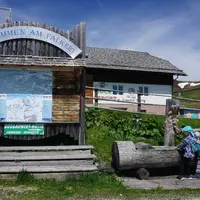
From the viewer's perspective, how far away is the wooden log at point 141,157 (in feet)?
27.4

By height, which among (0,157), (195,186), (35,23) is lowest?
(195,186)

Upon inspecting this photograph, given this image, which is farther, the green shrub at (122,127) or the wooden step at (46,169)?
the green shrub at (122,127)

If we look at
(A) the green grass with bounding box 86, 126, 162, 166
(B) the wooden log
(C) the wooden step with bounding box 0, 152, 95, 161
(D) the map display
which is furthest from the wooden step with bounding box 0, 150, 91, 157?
(D) the map display

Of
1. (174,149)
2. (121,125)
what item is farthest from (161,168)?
(121,125)

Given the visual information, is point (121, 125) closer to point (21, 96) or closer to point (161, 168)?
point (161, 168)

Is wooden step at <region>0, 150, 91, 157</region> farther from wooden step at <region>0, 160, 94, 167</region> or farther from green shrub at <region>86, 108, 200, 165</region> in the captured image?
green shrub at <region>86, 108, 200, 165</region>

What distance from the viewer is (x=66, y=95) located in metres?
9.63

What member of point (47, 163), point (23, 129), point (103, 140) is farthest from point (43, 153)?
point (103, 140)

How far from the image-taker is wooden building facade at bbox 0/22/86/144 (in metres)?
9.33

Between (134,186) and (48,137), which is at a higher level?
(48,137)

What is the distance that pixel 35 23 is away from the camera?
937 cm


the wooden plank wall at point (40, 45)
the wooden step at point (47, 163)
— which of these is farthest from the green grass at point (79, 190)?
the wooden plank wall at point (40, 45)

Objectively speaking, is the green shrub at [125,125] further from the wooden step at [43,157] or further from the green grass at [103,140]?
the wooden step at [43,157]

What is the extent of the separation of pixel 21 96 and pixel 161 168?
14.0 ft
